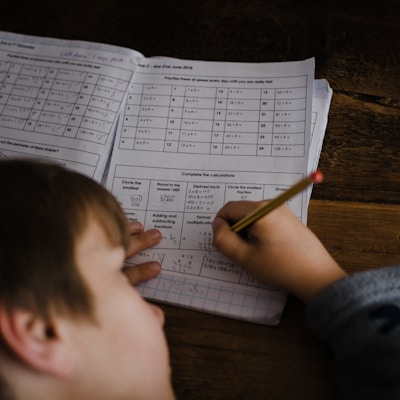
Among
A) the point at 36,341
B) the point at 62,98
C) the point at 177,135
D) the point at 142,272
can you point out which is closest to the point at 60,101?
the point at 62,98

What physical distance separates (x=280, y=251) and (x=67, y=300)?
0.23 meters

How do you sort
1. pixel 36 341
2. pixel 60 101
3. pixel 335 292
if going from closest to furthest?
pixel 36 341 → pixel 335 292 → pixel 60 101

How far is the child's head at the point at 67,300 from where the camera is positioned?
38cm

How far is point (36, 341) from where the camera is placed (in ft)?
1.24

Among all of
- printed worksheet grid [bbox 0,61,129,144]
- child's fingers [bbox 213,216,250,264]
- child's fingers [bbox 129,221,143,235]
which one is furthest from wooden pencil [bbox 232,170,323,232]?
printed worksheet grid [bbox 0,61,129,144]

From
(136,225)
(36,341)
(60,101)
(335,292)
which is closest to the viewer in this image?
(36,341)

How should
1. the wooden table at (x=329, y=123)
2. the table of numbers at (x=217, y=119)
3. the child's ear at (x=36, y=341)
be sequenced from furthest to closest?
1. the table of numbers at (x=217, y=119)
2. the wooden table at (x=329, y=123)
3. the child's ear at (x=36, y=341)

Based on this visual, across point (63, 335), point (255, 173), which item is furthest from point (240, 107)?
point (63, 335)

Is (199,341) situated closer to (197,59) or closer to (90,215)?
(90,215)

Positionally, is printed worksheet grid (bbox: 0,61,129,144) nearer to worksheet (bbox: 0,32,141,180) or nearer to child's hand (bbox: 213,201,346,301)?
worksheet (bbox: 0,32,141,180)

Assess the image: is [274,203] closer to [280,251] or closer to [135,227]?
[280,251]

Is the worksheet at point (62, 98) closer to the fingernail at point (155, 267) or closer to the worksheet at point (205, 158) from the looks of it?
the worksheet at point (205, 158)

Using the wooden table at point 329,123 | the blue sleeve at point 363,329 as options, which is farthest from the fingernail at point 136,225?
the blue sleeve at point 363,329

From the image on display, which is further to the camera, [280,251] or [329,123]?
[329,123]
